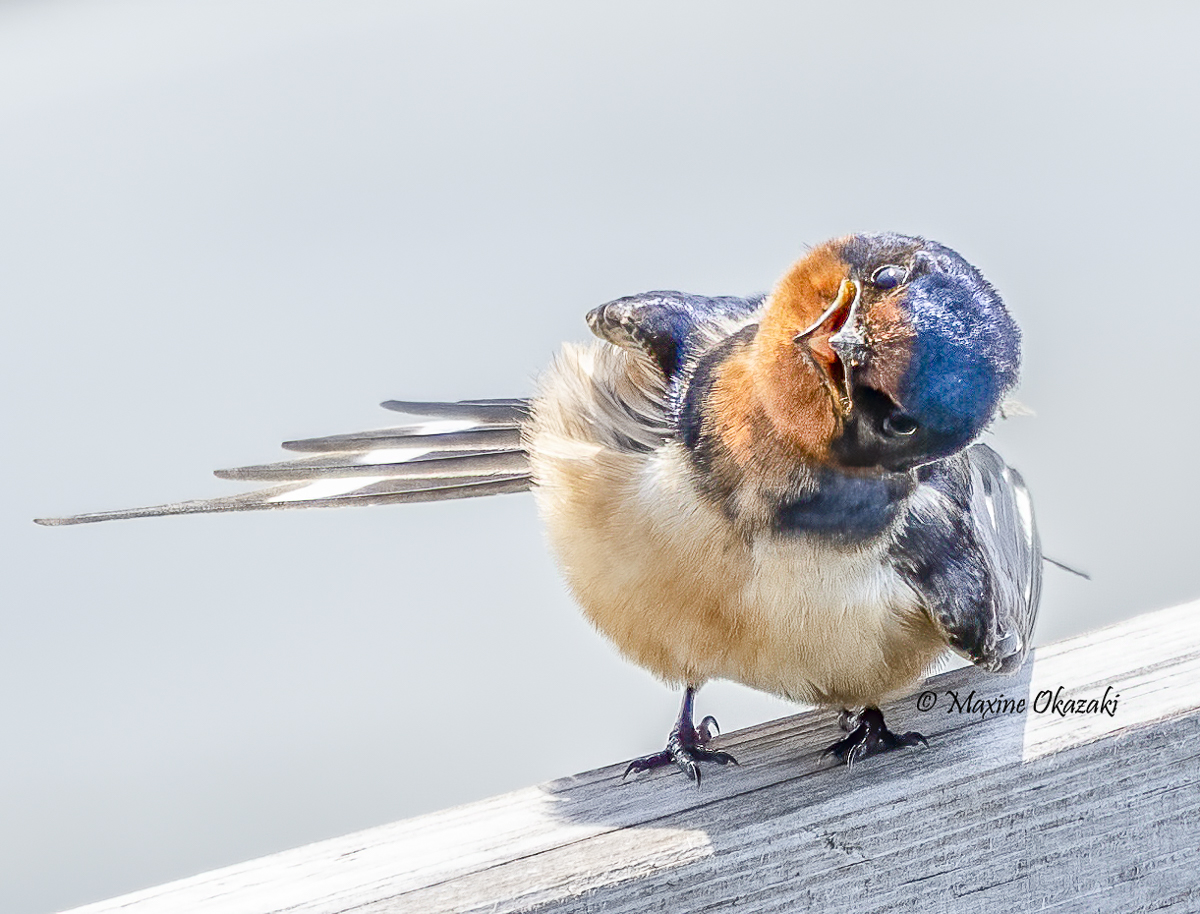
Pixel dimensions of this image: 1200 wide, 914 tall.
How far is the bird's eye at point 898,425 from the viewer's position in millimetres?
1598

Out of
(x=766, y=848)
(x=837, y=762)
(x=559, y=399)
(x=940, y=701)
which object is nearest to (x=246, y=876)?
(x=766, y=848)

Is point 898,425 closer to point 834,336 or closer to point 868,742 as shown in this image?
point 834,336

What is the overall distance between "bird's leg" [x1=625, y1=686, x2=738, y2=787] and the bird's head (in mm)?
429

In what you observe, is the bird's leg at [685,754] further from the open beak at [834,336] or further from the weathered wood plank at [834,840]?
the open beak at [834,336]

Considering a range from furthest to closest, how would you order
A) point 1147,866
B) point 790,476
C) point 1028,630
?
point 1028,630
point 790,476
point 1147,866

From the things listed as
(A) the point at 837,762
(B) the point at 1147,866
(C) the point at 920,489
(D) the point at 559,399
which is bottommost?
(B) the point at 1147,866

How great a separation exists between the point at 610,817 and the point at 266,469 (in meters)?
1.13

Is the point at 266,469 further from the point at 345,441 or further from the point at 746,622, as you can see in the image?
the point at 746,622

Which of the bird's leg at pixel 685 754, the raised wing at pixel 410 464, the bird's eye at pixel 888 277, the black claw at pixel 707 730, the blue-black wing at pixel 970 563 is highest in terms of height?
the bird's eye at pixel 888 277

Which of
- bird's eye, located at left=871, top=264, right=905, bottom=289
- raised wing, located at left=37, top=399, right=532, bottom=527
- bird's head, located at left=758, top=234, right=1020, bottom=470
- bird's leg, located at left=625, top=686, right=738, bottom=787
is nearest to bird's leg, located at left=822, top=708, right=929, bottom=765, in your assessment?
bird's leg, located at left=625, top=686, right=738, bottom=787

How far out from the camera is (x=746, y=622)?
2.06 metres

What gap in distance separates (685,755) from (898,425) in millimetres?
550

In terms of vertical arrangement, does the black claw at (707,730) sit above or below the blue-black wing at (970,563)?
below

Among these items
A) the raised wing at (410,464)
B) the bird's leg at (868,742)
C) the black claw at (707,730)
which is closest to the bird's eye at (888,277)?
the bird's leg at (868,742)
